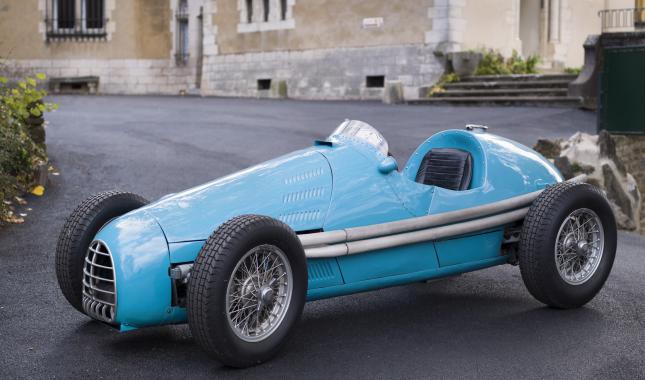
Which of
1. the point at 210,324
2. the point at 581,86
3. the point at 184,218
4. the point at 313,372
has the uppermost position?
the point at 581,86

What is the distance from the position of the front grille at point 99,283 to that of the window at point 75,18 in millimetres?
28029

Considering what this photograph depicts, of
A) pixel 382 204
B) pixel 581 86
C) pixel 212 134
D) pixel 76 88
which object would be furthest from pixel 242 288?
pixel 76 88

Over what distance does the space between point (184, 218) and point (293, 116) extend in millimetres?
13146

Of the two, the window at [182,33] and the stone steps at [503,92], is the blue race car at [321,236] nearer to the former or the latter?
the stone steps at [503,92]

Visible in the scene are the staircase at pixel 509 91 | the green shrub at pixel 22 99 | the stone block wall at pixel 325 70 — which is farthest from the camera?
the stone block wall at pixel 325 70

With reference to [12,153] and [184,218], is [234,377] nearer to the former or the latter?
[184,218]

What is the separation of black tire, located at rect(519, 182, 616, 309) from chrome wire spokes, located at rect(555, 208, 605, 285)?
0.14 ft

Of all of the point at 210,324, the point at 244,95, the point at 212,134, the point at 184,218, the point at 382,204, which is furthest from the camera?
the point at 244,95

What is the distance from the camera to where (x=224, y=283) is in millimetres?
3957

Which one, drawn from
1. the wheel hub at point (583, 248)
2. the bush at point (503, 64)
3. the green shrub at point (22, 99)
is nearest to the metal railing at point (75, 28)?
the bush at point (503, 64)

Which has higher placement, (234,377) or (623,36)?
(623,36)

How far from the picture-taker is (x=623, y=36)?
59.4 ft

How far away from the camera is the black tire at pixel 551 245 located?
16.8 ft

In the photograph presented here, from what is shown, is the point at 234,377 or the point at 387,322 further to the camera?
the point at 387,322
